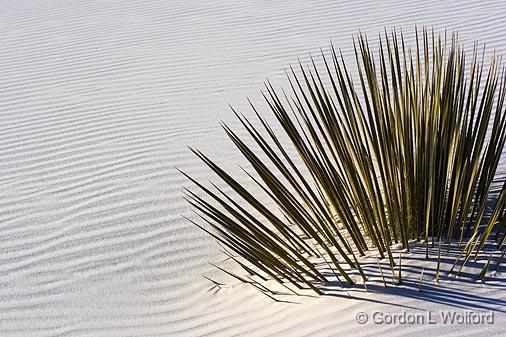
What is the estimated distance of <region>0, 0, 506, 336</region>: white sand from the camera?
420cm

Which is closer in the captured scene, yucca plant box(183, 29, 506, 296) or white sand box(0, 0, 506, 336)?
yucca plant box(183, 29, 506, 296)

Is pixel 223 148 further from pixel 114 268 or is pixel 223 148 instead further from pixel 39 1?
pixel 39 1

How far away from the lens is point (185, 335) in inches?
161

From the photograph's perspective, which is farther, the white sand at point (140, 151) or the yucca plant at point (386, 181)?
the white sand at point (140, 151)

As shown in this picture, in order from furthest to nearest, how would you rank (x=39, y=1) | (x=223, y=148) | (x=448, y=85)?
1. (x=39, y=1)
2. (x=223, y=148)
3. (x=448, y=85)

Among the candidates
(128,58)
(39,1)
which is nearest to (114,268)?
(128,58)

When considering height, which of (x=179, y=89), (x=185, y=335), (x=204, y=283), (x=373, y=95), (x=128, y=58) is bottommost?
(x=185, y=335)

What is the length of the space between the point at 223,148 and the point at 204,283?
1.64 metres

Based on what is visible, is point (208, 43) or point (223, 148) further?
point (208, 43)

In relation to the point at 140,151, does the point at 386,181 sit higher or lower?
lower

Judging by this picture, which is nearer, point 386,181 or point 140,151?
point 386,181

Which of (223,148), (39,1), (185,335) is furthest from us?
(39,1)

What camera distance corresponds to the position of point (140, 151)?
20.2ft

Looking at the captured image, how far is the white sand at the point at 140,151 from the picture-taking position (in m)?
4.20
